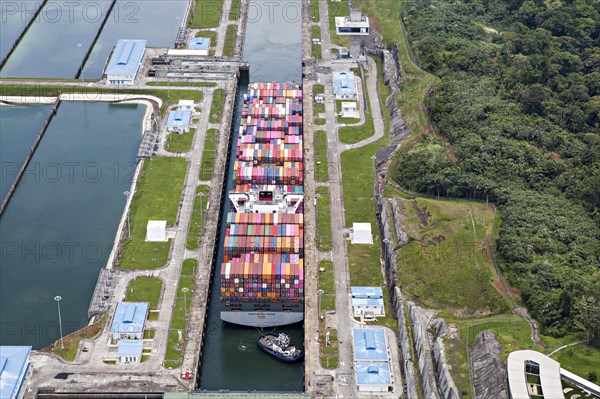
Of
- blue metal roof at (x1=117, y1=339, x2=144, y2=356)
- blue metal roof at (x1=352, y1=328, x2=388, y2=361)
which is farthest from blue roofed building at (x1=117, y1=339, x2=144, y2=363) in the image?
blue metal roof at (x1=352, y1=328, x2=388, y2=361)

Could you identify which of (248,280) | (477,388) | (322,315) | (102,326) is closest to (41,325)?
(102,326)

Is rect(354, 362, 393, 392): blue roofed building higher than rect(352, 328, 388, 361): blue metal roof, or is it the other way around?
rect(352, 328, 388, 361): blue metal roof

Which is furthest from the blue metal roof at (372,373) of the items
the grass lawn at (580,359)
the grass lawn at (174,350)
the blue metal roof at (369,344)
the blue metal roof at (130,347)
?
the blue metal roof at (130,347)

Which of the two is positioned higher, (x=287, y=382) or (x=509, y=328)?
(x=509, y=328)

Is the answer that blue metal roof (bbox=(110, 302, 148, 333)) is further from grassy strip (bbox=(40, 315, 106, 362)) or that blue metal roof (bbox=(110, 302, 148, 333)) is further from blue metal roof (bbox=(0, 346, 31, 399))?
blue metal roof (bbox=(0, 346, 31, 399))

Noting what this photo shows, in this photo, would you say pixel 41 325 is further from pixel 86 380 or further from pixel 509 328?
pixel 509 328

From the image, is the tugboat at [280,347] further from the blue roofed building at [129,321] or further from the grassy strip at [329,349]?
the blue roofed building at [129,321]
